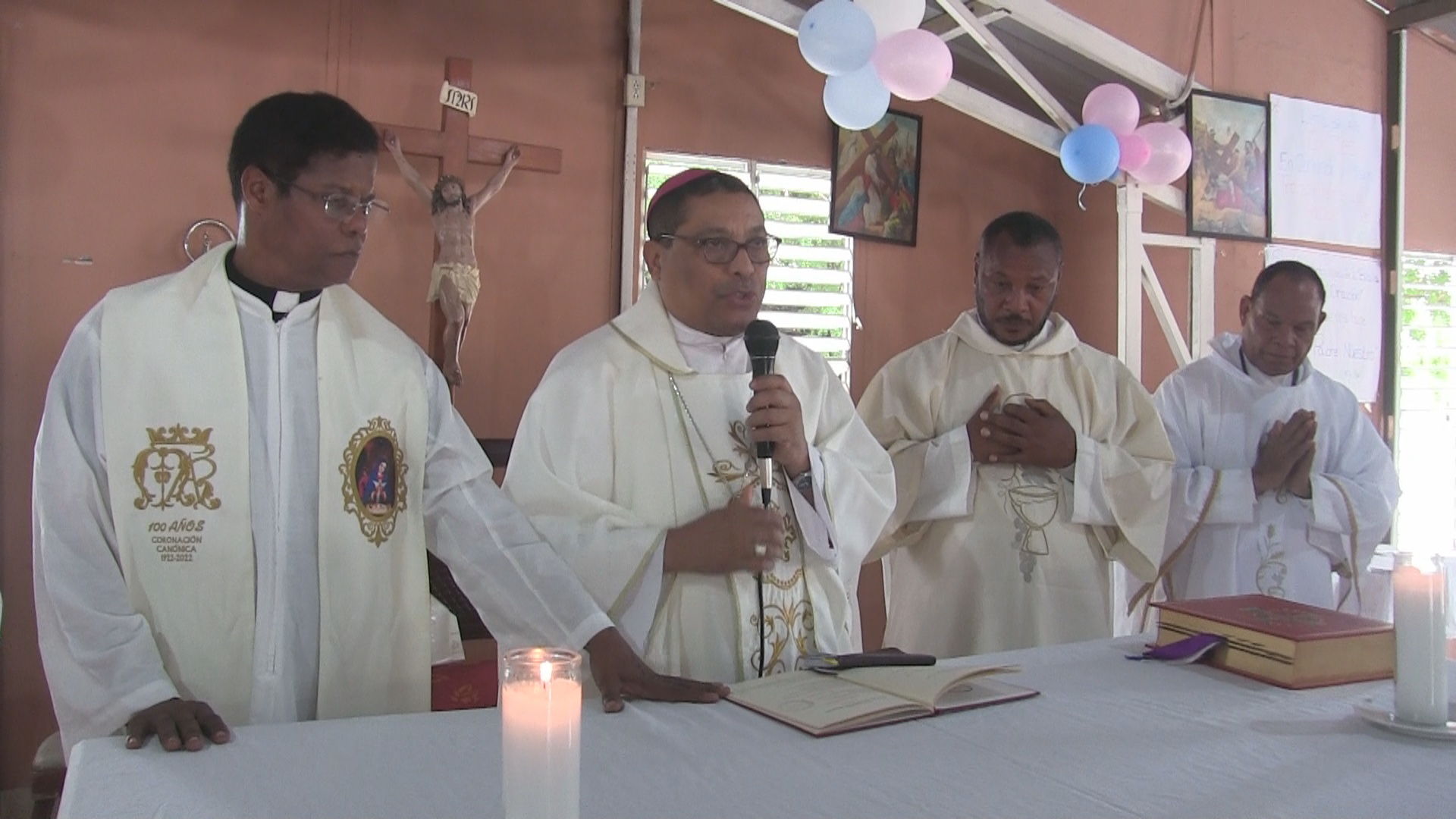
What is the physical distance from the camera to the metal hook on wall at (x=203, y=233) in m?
4.69

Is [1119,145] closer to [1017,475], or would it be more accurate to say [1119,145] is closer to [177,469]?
[1017,475]

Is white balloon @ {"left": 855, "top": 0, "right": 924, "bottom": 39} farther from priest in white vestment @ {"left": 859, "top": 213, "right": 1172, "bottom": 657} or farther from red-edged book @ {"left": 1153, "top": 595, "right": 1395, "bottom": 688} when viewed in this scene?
red-edged book @ {"left": 1153, "top": 595, "right": 1395, "bottom": 688}

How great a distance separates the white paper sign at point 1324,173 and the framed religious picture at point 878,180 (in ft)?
6.07

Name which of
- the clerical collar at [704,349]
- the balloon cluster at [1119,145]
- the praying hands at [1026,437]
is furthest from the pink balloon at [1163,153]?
the clerical collar at [704,349]

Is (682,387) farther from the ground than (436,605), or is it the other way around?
(682,387)

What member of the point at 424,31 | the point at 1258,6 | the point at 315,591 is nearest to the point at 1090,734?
the point at 315,591

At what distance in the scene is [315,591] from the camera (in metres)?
2.22

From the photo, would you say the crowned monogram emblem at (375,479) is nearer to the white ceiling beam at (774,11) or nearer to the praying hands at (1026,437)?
the praying hands at (1026,437)

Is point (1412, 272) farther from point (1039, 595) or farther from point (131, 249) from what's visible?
point (131, 249)

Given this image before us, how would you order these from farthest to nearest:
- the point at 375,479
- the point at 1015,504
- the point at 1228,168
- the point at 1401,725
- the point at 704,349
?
the point at 1228,168, the point at 1015,504, the point at 704,349, the point at 375,479, the point at 1401,725

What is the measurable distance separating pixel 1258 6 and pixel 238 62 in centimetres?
515

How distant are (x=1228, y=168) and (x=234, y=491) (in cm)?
513

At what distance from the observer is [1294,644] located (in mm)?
2037

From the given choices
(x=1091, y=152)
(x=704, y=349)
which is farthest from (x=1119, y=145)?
(x=704, y=349)
